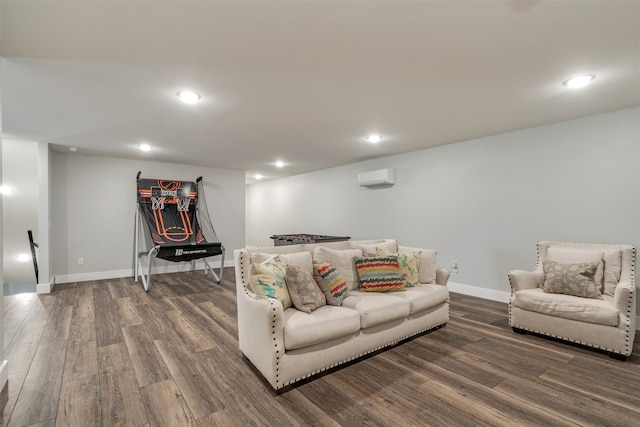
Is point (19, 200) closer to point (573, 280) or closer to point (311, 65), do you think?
point (311, 65)

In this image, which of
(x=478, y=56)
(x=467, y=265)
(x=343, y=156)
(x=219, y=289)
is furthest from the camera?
(x=343, y=156)

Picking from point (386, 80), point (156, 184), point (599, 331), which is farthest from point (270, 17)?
point (156, 184)

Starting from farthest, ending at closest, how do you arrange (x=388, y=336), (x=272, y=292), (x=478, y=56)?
(x=388, y=336), (x=272, y=292), (x=478, y=56)

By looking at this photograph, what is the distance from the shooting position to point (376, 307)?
2.49 metres

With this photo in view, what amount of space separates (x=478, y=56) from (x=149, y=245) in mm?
6031

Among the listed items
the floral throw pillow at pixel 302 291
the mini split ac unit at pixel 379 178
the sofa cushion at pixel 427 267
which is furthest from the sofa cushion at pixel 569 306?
the mini split ac unit at pixel 379 178

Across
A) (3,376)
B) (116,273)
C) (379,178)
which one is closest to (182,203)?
(116,273)

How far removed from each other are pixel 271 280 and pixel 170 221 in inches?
160

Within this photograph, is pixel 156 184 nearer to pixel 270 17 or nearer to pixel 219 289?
pixel 219 289

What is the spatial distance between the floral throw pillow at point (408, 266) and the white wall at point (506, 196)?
165 centimetres

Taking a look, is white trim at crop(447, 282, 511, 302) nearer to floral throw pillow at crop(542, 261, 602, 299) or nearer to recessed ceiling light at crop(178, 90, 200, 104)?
floral throw pillow at crop(542, 261, 602, 299)

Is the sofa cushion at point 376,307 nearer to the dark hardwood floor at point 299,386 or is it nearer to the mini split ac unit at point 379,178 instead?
the dark hardwood floor at point 299,386

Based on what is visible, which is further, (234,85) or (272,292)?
(234,85)

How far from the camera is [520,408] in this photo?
1.85 meters
